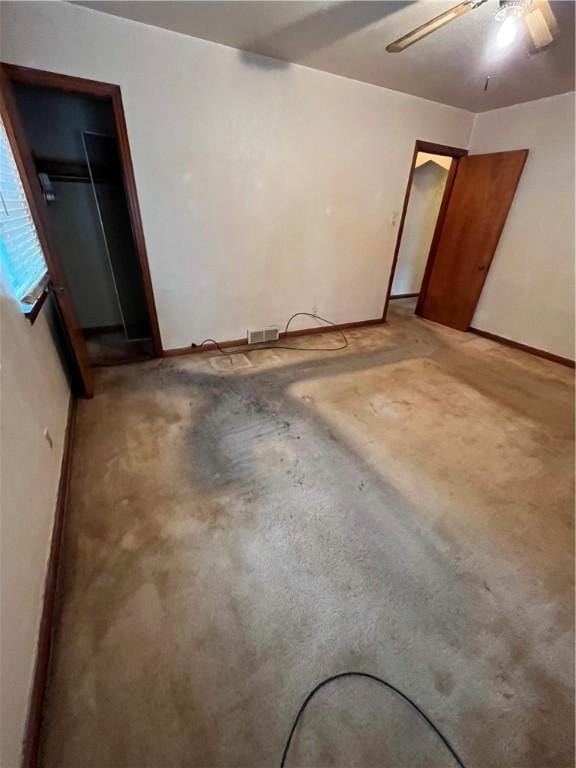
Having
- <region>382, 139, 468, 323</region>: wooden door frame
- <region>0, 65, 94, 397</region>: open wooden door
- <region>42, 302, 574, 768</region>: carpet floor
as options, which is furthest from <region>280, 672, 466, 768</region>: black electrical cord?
<region>382, 139, 468, 323</region>: wooden door frame

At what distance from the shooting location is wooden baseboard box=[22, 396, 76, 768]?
34.6 inches

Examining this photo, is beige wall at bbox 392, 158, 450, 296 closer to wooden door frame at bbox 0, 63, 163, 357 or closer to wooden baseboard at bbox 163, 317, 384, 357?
wooden baseboard at bbox 163, 317, 384, 357

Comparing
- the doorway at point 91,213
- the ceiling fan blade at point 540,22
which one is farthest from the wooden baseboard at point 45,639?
the ceiling fan blade at point 540,22

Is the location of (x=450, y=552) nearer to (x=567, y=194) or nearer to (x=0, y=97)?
(x=0, y=97)

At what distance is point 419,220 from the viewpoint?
5156 mm

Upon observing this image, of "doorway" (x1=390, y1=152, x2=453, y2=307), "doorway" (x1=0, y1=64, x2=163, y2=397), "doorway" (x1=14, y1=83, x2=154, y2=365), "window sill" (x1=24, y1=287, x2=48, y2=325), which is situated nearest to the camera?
"window sill" (x1=24, y1=287, x2=48, y2=325)

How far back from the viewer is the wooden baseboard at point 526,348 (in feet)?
11.0

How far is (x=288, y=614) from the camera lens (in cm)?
122

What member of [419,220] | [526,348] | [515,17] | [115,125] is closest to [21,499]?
[115,125]

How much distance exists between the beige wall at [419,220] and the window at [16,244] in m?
4.57

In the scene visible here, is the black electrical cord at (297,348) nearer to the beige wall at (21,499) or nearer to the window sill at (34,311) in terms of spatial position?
the window sill at (34,311)

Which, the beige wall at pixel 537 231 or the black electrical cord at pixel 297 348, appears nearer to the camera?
the beige wall at pixel 537 231

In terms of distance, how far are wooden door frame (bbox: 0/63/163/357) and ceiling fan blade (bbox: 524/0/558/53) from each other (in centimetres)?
235

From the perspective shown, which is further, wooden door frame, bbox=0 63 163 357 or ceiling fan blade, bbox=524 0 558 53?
wooden door frame, bbox=0 63 163 357
